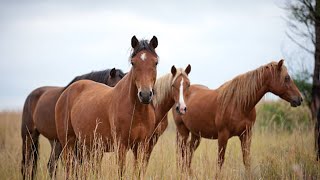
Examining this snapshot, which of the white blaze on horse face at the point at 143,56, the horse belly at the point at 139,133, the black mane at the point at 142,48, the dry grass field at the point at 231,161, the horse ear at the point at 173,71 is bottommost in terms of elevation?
the dry grass field at the point at 231,161

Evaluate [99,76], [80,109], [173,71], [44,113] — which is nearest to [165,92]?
[173,71]

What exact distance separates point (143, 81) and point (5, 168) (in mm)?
4581

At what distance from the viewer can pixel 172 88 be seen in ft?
24.7

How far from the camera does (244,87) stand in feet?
26.4

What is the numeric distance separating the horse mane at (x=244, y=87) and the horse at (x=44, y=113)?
2015 mm

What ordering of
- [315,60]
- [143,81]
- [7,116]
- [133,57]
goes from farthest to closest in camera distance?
[7,116] → [315,60] → [133,57] → [143,81]

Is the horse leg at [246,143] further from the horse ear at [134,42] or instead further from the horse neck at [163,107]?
the horse ear at [134,42]

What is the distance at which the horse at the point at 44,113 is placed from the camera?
785 cm

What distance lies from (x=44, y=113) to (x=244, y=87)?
3.83 m

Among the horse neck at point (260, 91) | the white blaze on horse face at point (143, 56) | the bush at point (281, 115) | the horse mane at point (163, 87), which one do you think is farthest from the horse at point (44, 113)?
the bush at point (281, 115)

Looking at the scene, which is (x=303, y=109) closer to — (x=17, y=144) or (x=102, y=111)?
(x=17, y=144)

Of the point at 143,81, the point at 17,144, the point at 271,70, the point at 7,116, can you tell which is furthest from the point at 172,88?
the point at 7,116

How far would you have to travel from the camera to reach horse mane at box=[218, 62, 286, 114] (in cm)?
788

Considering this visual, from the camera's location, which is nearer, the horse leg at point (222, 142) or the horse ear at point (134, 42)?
the horse ear at point (134, 42)
